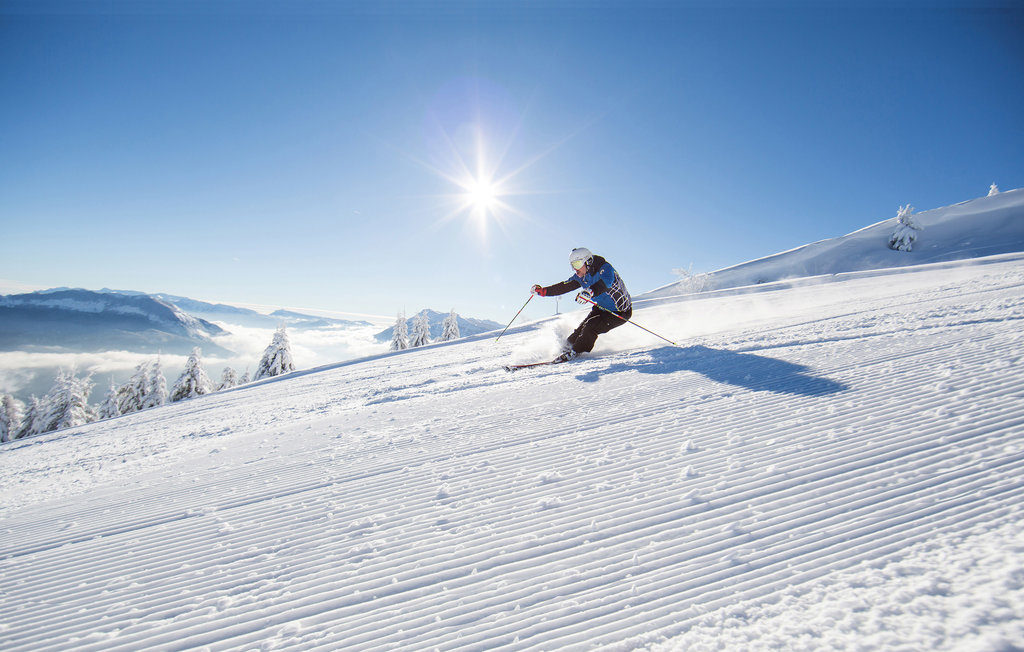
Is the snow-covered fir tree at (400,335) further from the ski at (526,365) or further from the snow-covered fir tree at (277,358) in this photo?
the ski at (526,365)

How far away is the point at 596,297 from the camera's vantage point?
7.77m

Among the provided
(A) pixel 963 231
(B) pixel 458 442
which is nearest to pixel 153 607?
(B) pixel 458 442

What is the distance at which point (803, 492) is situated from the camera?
232 centimetres

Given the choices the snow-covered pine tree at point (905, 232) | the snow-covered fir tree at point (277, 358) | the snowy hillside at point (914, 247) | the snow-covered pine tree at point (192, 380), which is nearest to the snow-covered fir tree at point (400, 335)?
the snow-covered fir tree at point (277, 358)

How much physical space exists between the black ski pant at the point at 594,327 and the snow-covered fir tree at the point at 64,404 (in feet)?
134

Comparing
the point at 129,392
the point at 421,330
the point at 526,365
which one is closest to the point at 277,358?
the point at 421,330

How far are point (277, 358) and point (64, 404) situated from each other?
18.2 metres

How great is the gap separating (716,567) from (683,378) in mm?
3395

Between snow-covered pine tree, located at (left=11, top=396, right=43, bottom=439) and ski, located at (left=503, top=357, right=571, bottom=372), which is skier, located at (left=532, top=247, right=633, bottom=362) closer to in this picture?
ski, located at (left=503, top=357, right=571, bottom=372)

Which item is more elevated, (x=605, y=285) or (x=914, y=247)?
(x=914, y=247)

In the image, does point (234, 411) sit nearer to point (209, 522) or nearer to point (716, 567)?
point (209, 522)

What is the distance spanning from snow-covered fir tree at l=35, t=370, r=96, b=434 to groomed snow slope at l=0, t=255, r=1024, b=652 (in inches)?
1496

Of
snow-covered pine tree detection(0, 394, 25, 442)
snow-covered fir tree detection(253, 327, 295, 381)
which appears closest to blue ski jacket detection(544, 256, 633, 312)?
snow-covered fir tree detection(253, 327, 295, 381)

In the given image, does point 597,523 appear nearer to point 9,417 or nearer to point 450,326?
point 450,326
